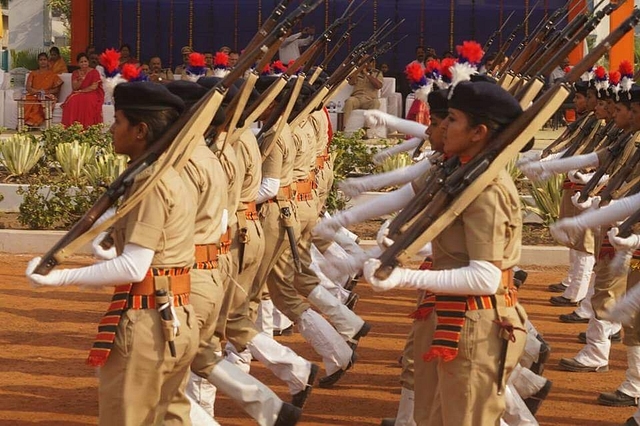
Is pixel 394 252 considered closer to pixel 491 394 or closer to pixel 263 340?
pixel 491 394

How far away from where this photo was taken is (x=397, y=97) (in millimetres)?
24141

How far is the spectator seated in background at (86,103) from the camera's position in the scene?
73.6 feet

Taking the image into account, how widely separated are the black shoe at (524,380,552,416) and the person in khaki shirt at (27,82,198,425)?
2266mm

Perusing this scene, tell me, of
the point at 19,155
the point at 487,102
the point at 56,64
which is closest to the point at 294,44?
the point at 56,64

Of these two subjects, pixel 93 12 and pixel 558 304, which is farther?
pixel 93 12

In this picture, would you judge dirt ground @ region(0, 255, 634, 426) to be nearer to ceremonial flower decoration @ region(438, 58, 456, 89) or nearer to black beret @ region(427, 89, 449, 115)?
ceremonial flower decoration @ region(438, 58, 456, 89)

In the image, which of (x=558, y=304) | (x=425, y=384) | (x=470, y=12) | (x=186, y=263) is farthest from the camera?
(x=470, y=12)

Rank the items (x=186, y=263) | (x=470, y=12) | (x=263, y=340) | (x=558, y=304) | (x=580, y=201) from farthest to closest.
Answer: (x=470, y=12), (x=558, y=304), (x=580, y=201), (x=263, y=340), (x=186, y=263)

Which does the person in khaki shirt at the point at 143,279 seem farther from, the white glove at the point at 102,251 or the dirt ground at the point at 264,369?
the dirt ground at the point at 264,369

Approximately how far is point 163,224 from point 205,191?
0.79m

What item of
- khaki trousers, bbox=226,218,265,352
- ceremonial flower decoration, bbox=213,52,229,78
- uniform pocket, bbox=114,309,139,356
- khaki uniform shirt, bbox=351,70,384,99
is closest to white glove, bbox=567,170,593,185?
ceremonial flower decoration, bbox=213,52,229,78

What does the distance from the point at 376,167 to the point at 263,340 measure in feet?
30.2

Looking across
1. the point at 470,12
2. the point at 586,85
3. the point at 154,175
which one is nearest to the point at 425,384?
the point at 154,175

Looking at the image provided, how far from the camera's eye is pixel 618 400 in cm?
841
